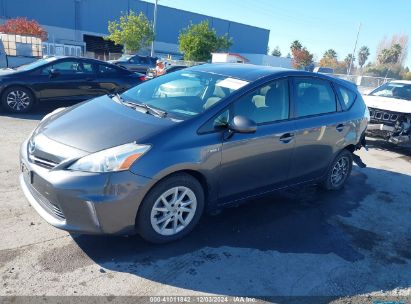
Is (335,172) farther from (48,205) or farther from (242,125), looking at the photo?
(48,205)

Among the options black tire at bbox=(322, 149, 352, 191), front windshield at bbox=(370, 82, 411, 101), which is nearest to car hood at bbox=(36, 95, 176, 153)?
black tire at bbox=(322, 149, 352, 191)

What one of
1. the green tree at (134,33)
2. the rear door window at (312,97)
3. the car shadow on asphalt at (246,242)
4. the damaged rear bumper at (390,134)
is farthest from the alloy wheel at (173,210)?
the green tree at (134,33)

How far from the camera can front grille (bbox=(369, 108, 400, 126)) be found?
820 centimetres

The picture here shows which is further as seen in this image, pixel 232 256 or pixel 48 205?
pixel 232 256

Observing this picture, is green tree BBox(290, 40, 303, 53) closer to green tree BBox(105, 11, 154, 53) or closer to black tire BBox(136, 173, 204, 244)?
green tree BBox(105, 11, 154, 53)

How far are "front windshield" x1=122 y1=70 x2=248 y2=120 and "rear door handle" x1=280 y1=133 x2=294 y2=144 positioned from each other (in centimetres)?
74

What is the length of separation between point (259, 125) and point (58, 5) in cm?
5160

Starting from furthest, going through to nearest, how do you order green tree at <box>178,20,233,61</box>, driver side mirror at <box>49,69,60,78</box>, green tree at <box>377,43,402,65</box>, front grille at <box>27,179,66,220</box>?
green tree at <box>377,43,402,65</box> → green tree at <box>178,20,233,61</box> → driver side mirror at <box>49,69,60,78</box> → front grille at <box>27,179,66,220</box>

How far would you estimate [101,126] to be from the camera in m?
3.45

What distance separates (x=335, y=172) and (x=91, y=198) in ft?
12.1

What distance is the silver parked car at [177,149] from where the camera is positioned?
303 centimetres

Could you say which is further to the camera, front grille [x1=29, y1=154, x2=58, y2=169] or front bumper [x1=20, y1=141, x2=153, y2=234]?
front grille [x1=29, y1=154, x2=58, y2=169]

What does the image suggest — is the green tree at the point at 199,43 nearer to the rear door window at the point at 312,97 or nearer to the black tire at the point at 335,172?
the black tire at the point at 335,172

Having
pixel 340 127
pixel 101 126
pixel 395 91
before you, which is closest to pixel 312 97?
pixel 340 127
